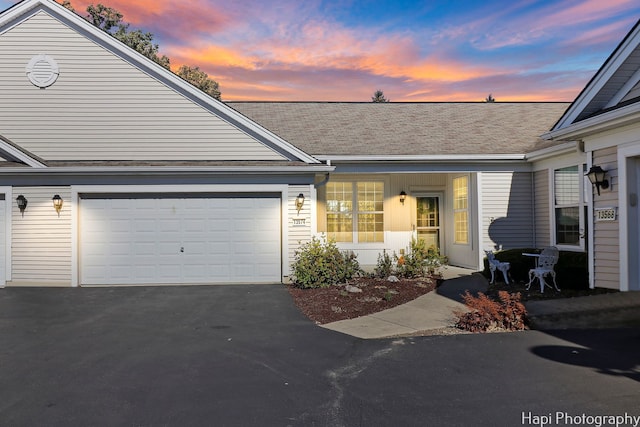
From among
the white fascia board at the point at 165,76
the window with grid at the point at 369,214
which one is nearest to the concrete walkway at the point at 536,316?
the white fascia board at the point at 165,76

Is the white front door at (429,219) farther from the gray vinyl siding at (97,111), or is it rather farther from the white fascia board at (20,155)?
the white fascia board at (20,155)

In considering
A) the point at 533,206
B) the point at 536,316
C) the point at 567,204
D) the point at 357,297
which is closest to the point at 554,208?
the point at 567,204

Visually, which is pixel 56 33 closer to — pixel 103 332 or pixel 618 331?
pixel 103 332

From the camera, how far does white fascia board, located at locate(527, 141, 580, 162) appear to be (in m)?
11.2

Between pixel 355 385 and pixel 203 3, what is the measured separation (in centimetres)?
1407

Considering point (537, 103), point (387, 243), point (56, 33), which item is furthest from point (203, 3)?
point (537, 103)

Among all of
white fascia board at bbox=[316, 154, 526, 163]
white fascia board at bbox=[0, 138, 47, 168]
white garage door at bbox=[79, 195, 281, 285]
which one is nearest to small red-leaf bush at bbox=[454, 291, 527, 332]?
white garage door at bbox=[79, 195, 281, 285]

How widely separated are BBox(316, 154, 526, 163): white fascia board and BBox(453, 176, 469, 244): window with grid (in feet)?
3.27

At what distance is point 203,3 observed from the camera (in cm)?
1518

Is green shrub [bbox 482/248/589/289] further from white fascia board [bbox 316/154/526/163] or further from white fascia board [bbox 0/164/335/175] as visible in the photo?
white fascia board [bbox 0/164/335/175]

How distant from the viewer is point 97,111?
1276cm

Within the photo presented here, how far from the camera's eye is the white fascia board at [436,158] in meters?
13.5

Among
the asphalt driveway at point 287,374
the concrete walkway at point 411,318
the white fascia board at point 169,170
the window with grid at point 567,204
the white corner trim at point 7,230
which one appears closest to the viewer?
the asphalt driveway at point 287,374

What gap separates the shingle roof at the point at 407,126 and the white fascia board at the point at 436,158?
18 centimetres
